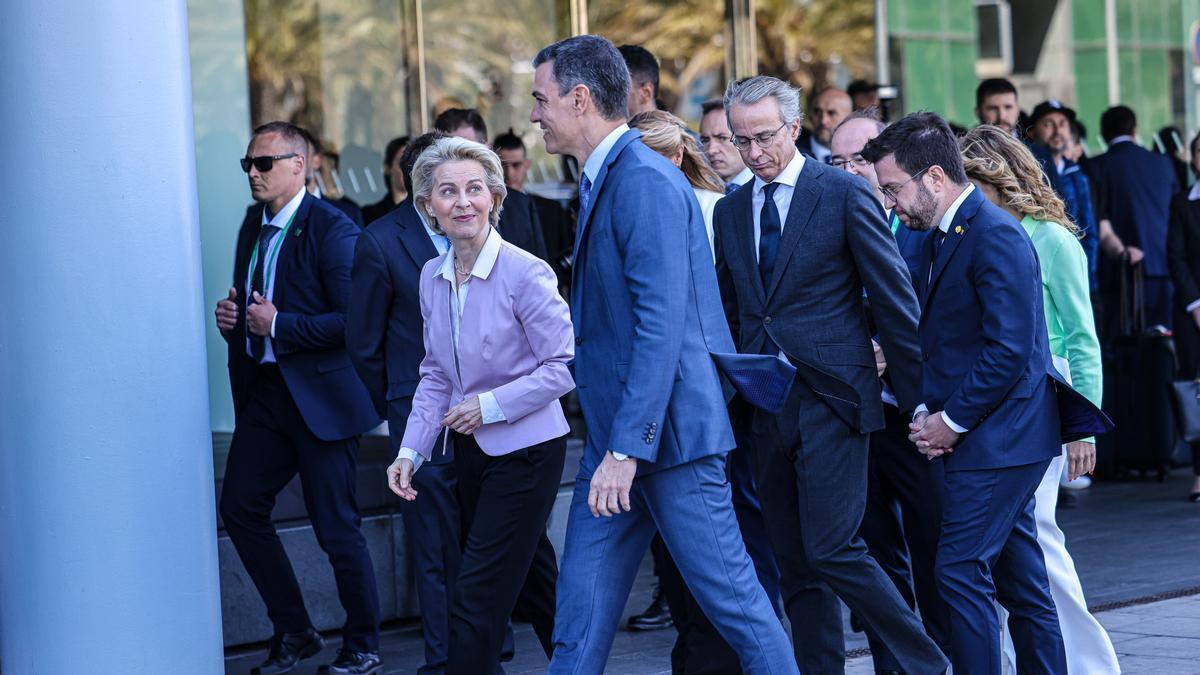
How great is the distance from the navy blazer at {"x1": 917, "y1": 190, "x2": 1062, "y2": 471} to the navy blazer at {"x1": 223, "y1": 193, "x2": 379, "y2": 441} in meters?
2.36

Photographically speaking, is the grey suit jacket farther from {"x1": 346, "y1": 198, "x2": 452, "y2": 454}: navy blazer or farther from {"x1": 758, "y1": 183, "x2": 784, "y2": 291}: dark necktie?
{"x1": 346, "y1": 198, "x2": 452, "y2": 454}: navy blazer

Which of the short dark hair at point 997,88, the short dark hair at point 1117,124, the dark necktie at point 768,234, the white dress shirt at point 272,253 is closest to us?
the dark necktie at point 768,234

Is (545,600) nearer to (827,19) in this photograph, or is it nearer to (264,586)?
(264,586)

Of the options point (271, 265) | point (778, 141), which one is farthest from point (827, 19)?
point (778, 141)

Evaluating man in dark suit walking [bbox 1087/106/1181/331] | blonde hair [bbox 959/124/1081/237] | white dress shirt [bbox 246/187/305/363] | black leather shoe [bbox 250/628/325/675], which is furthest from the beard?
man in dark suit walking [bbox 1087/106/1181/331]

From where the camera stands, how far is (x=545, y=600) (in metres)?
6.00

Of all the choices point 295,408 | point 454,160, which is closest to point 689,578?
point 454,160

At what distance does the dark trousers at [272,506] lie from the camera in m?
6.57

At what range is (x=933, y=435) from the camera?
5.10 meters

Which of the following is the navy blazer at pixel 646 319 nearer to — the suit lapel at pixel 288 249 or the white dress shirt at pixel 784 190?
the white dress shirt at pixel 784 190

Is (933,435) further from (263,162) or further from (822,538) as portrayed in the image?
(263,162)

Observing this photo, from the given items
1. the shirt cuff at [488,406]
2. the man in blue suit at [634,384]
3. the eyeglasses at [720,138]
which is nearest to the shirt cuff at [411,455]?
the shirt cuff at [488,406]

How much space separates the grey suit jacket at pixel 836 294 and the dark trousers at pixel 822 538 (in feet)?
0.31

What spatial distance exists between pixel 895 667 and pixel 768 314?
135 cm
